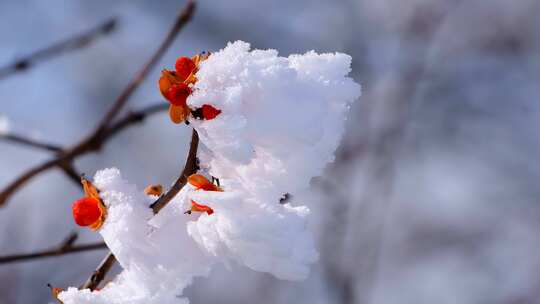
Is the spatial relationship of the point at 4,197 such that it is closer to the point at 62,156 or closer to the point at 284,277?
the point at 62,156

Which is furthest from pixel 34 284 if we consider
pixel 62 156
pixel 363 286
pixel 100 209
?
pixel 100 209

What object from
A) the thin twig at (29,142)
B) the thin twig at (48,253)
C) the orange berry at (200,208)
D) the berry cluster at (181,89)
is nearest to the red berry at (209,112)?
the berry cluster at (181,89)

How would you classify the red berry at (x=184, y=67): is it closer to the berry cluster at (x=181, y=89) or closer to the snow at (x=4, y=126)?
the berry cluster at (x=181, y=89)

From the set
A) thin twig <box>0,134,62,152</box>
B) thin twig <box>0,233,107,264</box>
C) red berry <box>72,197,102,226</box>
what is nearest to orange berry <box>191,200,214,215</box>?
red berry <box>72,197,102,226</box>

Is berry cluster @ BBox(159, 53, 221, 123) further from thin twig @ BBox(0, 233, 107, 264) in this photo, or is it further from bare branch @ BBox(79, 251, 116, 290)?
thin twig @ BBox(0, 233, 107, 264)

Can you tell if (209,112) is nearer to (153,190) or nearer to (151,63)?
(153,190)
